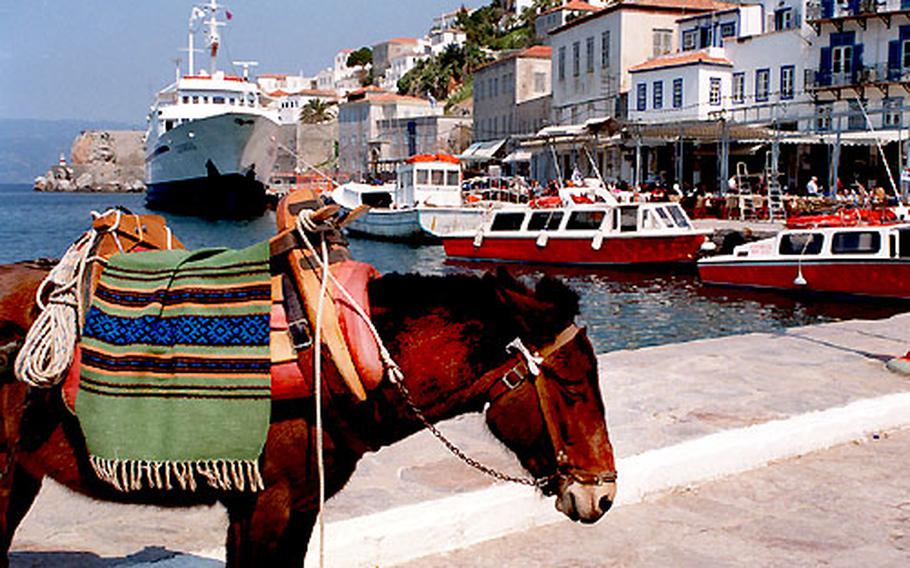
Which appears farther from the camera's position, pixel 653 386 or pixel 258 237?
pixel 258 237

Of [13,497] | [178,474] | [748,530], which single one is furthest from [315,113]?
[178,474]

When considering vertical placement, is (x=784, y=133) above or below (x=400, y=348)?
above

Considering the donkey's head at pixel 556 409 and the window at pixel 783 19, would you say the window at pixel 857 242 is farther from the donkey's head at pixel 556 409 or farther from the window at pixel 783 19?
the window at pixel 783 19

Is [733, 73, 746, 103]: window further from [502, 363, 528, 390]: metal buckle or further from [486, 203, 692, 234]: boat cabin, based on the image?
[502, 363, 528, 390]: metal buckle

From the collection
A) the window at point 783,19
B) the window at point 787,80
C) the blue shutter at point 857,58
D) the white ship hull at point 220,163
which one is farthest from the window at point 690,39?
the white ship hull at point 220,163

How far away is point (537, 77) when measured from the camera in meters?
68.4

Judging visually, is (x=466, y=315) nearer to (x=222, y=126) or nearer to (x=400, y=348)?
(x=400, y=348)

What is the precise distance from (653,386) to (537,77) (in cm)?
6303

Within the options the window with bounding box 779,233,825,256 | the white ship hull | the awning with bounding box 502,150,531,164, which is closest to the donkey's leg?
the window with bounding box 779,233,825,256

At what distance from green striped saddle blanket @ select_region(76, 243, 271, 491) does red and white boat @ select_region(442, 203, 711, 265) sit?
2541 cm

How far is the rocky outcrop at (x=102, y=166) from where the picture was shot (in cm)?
14925

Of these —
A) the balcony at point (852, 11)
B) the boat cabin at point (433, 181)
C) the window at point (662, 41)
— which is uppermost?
the window at point (662, 41)

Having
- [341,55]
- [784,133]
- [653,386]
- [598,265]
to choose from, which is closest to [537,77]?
[784,133]

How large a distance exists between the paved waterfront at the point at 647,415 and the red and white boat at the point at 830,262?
1111cm
